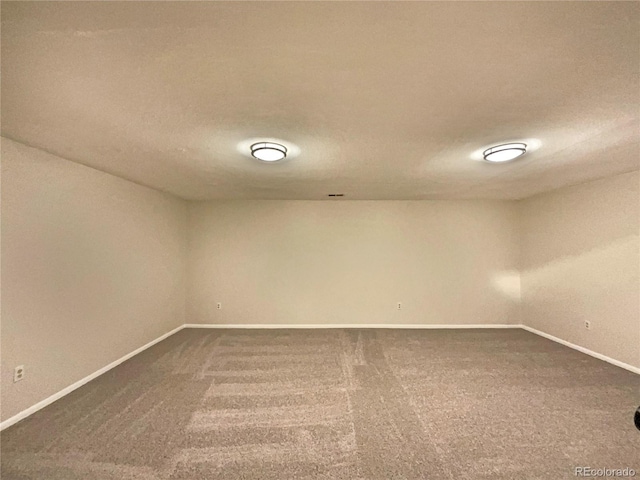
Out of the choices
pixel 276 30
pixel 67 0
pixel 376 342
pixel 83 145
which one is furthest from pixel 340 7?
pixel 376 342

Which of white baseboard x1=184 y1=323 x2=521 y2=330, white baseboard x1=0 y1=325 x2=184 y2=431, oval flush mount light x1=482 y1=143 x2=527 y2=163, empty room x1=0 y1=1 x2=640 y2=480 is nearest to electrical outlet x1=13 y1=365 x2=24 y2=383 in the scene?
empty room x1=0 y1=1 x2=640 y2=480

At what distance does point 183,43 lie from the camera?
1.10 meters

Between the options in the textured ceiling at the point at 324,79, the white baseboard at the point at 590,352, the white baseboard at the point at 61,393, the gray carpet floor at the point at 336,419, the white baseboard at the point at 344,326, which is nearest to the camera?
the textured ceiling at the point at 324,79

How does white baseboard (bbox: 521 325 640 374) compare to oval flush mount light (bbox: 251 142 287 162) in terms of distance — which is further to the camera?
white baseboard (bbox: 521 325 640 374)

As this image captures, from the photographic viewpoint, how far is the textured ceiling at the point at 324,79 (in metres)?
0.98

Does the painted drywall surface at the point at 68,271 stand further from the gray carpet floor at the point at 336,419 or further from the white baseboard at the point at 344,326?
the white baseboard at the point at 344,326

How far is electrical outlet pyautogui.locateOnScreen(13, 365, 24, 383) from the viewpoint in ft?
6.87

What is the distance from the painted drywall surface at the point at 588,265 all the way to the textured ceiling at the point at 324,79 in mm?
1013

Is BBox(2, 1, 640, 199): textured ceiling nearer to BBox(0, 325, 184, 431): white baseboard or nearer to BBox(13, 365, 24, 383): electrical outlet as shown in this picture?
BBox(13, 365, 24, 383): electrical outlet

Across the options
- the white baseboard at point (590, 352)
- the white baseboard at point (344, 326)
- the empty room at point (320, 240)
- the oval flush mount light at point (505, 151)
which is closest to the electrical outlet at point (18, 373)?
the empty room at point (320, 240)

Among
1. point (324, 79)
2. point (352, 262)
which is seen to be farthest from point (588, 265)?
point (324, 79)

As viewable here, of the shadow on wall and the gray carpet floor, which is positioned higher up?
the shadow on wall

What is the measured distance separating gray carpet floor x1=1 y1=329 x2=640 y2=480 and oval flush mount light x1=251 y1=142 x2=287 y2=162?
7.40ft

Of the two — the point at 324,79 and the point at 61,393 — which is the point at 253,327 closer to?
the point at 61,393
